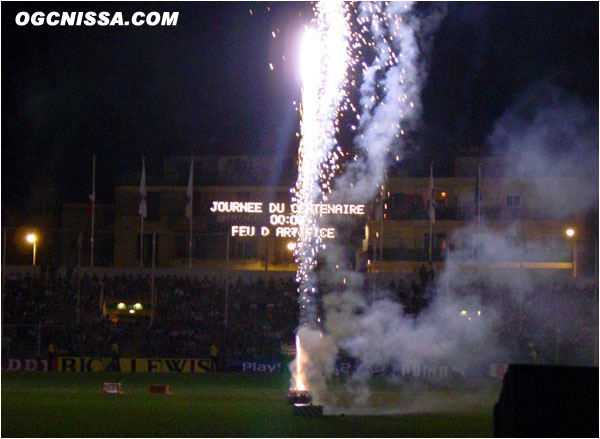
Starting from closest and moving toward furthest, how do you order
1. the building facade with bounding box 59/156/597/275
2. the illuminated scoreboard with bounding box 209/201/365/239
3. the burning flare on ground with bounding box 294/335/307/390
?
the burning flare on ground with bounding box 294/335/307/390
the building facade with bounding box 59/156/597/275
the illuminated scoreboard with bounding box 209/201/365/239

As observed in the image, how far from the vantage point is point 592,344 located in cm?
4028

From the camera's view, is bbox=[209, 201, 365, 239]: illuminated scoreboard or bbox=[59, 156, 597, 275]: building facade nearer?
bbox=[59, 156, 597, 275]: building facade

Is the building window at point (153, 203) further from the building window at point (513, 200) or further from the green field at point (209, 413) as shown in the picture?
the green field at point (209, 413)

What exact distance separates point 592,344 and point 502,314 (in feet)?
12.8

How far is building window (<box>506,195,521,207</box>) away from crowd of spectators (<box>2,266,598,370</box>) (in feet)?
19.4

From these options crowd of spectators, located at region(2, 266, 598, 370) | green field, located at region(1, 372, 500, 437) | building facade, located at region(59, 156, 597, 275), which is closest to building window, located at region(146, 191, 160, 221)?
building facade, located at region(59, 156, 597, 275)

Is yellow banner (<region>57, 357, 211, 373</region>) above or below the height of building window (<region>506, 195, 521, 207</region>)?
below

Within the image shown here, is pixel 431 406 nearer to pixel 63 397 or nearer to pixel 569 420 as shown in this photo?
pixel 63 397

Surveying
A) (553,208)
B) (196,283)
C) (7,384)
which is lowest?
(7,384)

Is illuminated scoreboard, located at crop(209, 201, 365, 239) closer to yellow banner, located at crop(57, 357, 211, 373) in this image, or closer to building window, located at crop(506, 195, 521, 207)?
building window, located at crop(506, 195, 521, 207)

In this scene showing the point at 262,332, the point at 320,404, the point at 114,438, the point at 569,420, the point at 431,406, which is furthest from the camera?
the point at 262,332

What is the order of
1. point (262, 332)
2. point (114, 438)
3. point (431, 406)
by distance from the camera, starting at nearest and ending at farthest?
1. point (114, 438)
2. point (431, 406)
3. point (262, 332)

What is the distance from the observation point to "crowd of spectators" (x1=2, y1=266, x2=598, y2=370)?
4203 cm

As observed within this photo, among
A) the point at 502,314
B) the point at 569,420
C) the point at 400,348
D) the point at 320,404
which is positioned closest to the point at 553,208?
the point at 502,314
